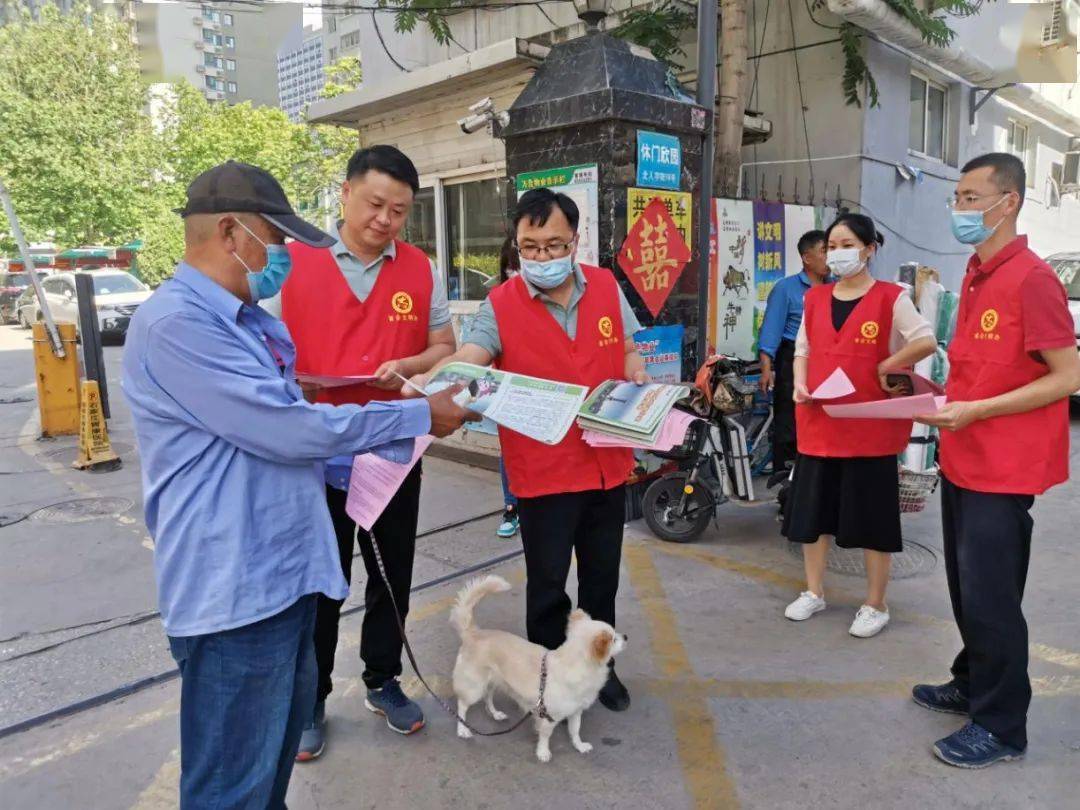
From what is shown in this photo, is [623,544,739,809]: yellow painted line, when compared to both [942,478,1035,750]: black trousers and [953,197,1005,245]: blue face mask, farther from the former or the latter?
[953,197,1005,245]: blue face mask

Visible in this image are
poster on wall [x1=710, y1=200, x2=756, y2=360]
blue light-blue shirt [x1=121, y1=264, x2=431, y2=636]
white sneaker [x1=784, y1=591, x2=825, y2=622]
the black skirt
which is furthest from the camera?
poster on wall [x1=710, y1=200, x2=756, y2=360]

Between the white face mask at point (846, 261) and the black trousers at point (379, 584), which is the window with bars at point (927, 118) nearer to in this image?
the white face mask at point (846, 261)

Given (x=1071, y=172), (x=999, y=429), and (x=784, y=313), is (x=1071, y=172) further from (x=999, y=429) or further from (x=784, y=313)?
(x=999, y=429)

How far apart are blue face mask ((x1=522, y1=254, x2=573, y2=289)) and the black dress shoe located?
1.56 metres

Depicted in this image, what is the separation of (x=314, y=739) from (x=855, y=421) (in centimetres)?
266

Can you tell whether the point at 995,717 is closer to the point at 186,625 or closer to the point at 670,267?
the point at 186,625

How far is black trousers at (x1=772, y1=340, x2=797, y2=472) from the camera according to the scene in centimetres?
557

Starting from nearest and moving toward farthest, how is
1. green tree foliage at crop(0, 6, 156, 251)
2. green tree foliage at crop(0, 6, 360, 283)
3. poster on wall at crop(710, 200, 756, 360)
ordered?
poster on wall at crop(710, 200, 756, 360) < green tree foliage at crop(0, 6, 156, 251) < green tree foliage at crop(0, 6, 360, 283)

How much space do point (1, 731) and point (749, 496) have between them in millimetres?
4083

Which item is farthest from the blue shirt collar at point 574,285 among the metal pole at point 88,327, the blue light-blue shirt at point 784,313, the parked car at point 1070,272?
the parked car at point 1070,272

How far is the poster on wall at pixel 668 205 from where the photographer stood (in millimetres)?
5035

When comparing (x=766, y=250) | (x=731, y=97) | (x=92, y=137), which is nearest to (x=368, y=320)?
(x=766, y=250)

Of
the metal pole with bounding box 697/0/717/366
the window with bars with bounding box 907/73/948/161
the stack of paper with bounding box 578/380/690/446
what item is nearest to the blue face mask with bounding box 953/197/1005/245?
the stack of paper with bounding box 578/380/690/446

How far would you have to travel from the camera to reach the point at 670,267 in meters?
5.31
